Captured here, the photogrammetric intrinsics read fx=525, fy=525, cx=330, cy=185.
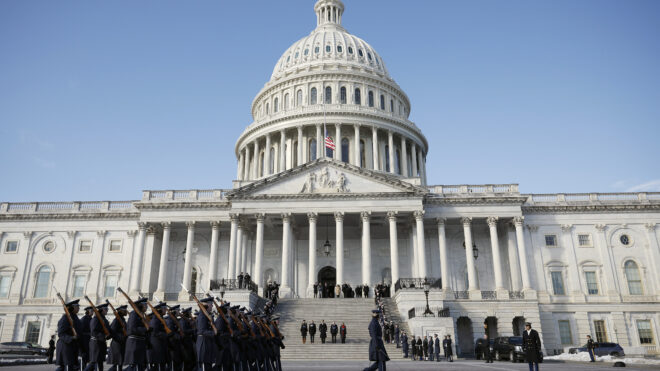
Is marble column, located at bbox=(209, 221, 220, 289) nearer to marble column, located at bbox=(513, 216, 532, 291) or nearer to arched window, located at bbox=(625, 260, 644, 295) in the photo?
marble column, located at bbox=(513, 216, 532, 291)

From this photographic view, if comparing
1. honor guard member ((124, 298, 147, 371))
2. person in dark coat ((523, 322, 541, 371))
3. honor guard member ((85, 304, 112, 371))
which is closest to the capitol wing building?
person in dark coat ((523, 322, 541, 371))

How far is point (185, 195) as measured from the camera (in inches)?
1996

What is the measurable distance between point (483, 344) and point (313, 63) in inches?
1911

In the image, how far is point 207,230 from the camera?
52.0m

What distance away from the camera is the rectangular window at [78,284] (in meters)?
50.0

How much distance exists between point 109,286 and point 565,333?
42348 millimetres

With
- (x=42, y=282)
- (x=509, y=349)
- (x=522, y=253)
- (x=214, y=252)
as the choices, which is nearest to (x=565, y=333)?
(x=522, y=253)

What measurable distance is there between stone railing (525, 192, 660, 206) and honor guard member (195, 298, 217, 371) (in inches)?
1728

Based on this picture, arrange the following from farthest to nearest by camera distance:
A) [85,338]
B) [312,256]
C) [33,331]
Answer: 1. [33,331]
2. [312,256]
3. [85,338]

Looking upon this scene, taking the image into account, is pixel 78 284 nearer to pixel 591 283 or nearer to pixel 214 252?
pixel 214 252

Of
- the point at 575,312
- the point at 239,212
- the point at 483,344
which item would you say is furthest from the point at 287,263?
the point at 575,312

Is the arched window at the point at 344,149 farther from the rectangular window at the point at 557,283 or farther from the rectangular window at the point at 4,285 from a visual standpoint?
the rectangular window at the point at 4,285

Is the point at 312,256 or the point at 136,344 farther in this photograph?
the point at 312,256

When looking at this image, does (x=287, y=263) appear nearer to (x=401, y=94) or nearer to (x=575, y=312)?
(x=575, y=312)
